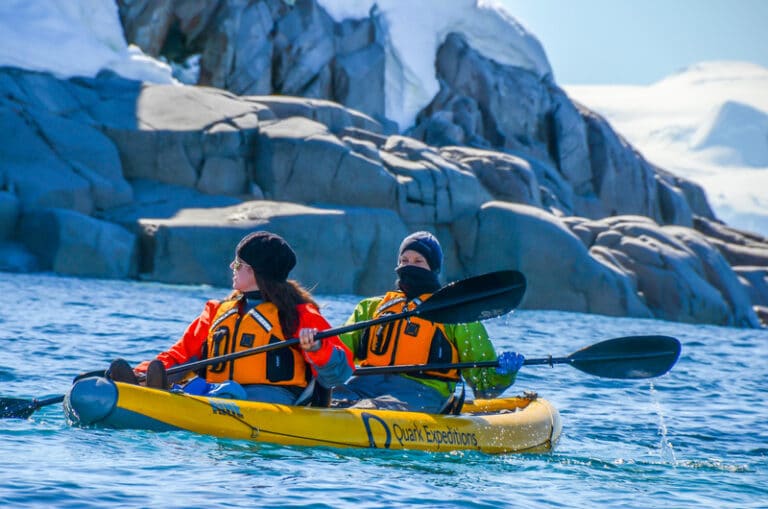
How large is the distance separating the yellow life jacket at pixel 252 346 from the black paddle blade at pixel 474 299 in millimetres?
698

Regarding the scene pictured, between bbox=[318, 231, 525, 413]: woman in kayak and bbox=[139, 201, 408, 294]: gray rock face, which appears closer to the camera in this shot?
bbox=[318, 231, 525, 413]: woman in kayak

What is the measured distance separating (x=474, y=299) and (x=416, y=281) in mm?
350

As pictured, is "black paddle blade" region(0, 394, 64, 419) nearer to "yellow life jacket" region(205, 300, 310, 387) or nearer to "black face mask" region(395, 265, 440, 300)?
"yellow life jacket" region(205, 300, 310, 387)

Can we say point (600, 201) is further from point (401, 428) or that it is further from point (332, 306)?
point (401, 428)

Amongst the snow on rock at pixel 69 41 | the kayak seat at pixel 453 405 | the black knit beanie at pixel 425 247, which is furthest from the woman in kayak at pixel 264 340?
the snow on rock at pixel 69 41

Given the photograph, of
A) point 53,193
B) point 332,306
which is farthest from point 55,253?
point 332,306

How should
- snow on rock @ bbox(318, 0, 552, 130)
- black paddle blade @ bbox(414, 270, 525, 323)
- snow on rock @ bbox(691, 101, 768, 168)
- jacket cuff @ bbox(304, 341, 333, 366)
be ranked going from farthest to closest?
snow on rock @ bbox(691, 101, 768, 168)
snow on rock @ bbox(318, 0, 552, 130)
black paddle blade @ bbox(414, 270, 525, 323)
jacket cuff @ bbox(304, 341, 333, 366)

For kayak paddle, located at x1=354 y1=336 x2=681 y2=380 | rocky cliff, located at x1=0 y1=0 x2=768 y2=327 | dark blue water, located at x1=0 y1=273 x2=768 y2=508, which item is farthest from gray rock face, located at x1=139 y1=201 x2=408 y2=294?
kayak paddle, located at x1=354 y1=336 x2=681 y2=380

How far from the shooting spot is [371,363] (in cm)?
589

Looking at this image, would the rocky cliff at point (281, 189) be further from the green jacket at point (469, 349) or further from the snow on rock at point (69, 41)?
the green jacket at point (469, 349)

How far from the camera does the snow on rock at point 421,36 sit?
27.7 meters

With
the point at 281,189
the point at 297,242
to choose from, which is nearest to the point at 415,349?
the point at 297,242

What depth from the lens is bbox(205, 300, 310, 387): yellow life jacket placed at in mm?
5223

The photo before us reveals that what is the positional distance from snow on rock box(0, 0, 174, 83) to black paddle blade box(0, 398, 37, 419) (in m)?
15.3
